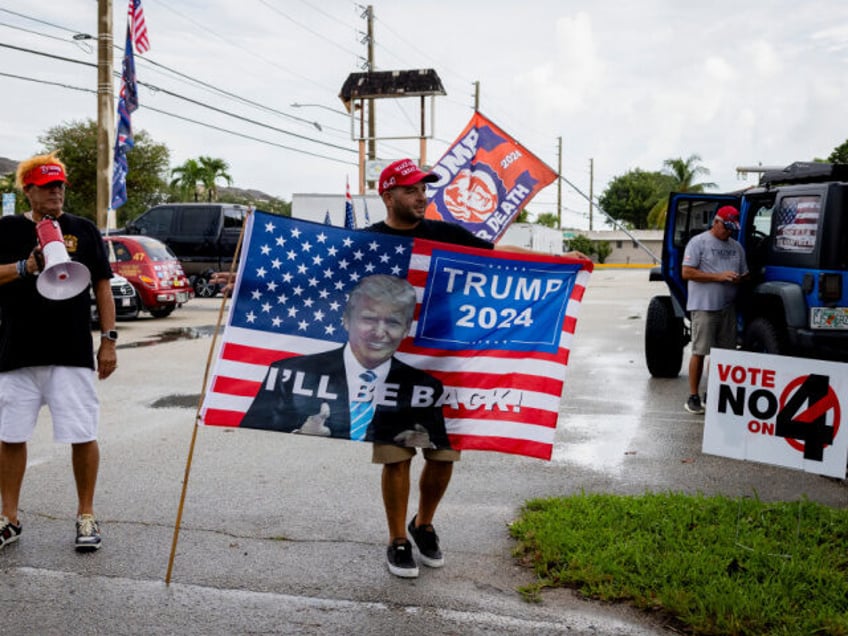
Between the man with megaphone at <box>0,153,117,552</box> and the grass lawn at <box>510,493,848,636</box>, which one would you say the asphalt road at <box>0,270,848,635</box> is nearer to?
the grass lawn at <box>510,493,848,636</box>

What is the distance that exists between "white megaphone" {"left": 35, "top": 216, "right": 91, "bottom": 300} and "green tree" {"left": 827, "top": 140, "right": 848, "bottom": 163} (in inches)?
2391

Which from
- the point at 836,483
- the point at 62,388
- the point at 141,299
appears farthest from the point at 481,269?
the point at 141,299

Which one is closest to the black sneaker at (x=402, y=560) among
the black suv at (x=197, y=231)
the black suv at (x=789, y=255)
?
the black suv at (x=789, y=255)

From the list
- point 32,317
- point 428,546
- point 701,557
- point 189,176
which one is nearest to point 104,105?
point 32,317

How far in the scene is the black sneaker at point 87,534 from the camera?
4.53 m

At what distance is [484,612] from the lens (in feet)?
12.6

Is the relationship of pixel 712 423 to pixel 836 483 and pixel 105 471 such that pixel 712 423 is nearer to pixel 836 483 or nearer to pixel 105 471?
pixel 836 483

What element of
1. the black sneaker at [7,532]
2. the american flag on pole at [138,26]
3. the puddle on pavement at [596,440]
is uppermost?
the american flag on pole at [138,26]

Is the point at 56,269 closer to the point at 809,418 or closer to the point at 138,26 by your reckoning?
the point at 809,418

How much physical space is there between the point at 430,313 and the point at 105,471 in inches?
121

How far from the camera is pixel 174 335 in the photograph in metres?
15.4

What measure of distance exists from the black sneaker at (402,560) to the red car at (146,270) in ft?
48.0

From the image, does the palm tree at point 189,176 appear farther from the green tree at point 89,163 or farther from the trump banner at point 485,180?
the trump banner at point 485,180

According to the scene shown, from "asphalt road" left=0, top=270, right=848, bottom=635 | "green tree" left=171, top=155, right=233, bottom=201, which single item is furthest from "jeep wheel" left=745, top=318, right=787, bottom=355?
"green tree" left=171, top=155, right=233, bottom=201
